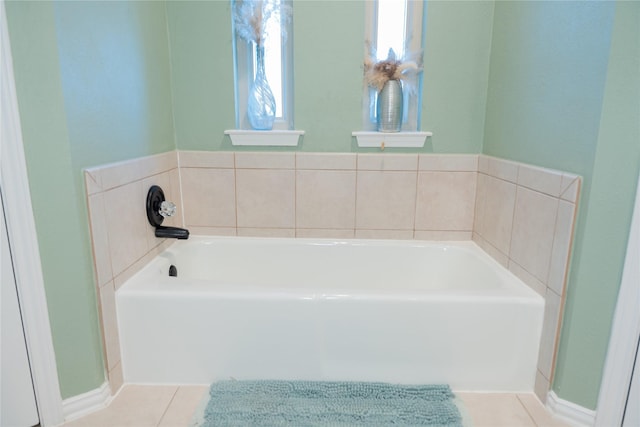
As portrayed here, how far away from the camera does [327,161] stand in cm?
209

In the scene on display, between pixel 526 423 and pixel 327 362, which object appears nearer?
pixel 526 423

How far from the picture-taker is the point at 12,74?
3.62 ft

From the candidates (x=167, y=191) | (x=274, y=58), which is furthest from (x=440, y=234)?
(x=167, y=191)

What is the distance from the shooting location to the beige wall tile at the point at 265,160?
2.09m

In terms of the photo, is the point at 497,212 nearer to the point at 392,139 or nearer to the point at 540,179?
the point at 540,179

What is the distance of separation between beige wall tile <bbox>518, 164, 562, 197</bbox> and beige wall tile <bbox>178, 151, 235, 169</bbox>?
1.41 metres

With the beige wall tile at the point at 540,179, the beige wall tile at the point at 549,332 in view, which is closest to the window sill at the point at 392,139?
the beige wall tile at the point at 540,179

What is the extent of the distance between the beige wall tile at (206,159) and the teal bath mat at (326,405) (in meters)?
1.12

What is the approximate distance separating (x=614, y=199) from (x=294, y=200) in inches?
55.5

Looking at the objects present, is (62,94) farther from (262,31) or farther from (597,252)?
(597,252)

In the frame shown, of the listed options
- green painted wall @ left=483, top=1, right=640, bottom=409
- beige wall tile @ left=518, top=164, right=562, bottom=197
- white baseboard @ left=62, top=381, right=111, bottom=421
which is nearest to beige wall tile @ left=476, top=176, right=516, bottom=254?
beige wall tile @ left=518, top=164, right=562, bottom=197

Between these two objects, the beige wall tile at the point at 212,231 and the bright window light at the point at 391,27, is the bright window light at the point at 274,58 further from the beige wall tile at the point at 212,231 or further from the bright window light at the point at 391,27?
the beige wall tile at the point at 212,231

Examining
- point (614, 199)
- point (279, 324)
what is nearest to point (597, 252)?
point (614, 199)

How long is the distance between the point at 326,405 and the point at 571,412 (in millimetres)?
850
